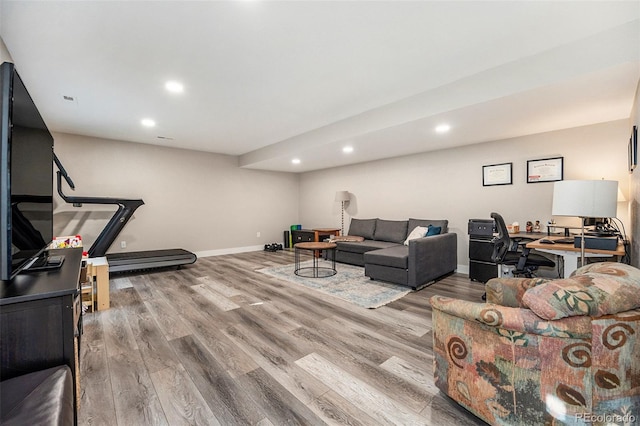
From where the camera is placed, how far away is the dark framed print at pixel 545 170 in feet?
12.3

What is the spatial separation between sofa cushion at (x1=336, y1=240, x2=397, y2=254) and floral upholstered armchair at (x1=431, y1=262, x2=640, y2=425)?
11.0ft

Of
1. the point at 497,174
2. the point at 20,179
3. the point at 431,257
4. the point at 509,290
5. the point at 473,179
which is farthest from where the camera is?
the point at 473,179

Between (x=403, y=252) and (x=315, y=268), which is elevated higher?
(x=403, y=252)

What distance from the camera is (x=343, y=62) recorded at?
2492mm

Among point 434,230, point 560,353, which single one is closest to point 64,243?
point 560,353

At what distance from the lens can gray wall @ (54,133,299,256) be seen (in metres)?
4.87

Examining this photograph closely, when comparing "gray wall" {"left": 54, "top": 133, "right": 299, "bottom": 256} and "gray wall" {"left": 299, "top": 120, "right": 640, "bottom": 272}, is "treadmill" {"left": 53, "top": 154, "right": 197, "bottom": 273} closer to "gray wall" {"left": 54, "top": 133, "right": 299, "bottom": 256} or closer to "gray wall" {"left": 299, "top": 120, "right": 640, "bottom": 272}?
"gray wall" {"left": 54, "top": 133, "right": 299, "bottom": 256}

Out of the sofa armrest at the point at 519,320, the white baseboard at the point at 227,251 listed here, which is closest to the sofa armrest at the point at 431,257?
the sofa armrest at the point at 519,320

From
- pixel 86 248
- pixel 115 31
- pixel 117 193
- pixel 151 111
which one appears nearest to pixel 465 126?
pixel 115 31

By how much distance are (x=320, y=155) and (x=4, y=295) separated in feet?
15.3

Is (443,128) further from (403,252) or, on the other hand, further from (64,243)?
(64,243)

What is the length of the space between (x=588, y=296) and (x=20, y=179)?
2692mm

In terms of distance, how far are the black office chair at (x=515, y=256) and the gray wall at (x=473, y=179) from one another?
43.4 inches

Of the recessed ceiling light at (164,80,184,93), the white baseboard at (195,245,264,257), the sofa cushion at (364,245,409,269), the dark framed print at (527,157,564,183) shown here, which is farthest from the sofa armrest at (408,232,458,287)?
the white baseboard at (195,245,264,257)
